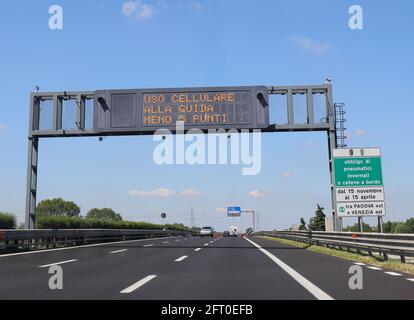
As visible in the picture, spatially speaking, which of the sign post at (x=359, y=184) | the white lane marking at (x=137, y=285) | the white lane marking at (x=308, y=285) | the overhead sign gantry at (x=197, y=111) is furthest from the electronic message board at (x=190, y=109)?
the white lane marking at (x=137, y=285)

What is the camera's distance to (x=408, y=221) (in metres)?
60.1

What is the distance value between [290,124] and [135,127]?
863 centimetres

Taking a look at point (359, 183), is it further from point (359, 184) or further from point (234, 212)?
point (234, 212)

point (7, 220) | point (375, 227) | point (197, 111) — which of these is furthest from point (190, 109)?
point (375, 227)

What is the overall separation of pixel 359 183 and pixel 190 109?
32.5 ft

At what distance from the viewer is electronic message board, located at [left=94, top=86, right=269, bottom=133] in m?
24.8

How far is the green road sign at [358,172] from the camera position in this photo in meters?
19.7

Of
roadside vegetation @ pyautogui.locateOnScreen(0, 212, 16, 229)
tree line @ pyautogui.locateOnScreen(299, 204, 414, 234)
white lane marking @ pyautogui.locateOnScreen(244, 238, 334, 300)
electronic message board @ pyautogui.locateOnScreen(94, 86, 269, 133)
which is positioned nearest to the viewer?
white lane marking @ pyautogui.locateOnScreen(244, 238, 334, 300)

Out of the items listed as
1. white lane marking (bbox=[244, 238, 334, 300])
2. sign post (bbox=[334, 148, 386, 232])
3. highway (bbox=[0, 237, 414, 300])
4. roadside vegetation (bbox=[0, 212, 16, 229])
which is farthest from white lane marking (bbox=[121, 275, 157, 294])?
roadside vegetation (bbox=[0, 212, 16, 229])

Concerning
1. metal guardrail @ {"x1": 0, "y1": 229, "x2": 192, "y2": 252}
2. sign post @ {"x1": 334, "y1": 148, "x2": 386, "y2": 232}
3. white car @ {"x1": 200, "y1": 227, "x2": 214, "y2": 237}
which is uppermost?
sign post @ {"x1": 334, "y1": 148, "x2": 386, "y2": 232}

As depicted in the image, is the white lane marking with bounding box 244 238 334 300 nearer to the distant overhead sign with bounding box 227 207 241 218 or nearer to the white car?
the white car

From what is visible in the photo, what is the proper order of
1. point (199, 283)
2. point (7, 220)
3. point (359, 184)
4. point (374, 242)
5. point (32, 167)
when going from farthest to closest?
point (7, 220) < point (32, 167) < point (359, 184) < point (374, 242) < point (199, 283)

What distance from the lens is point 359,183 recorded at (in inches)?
778
